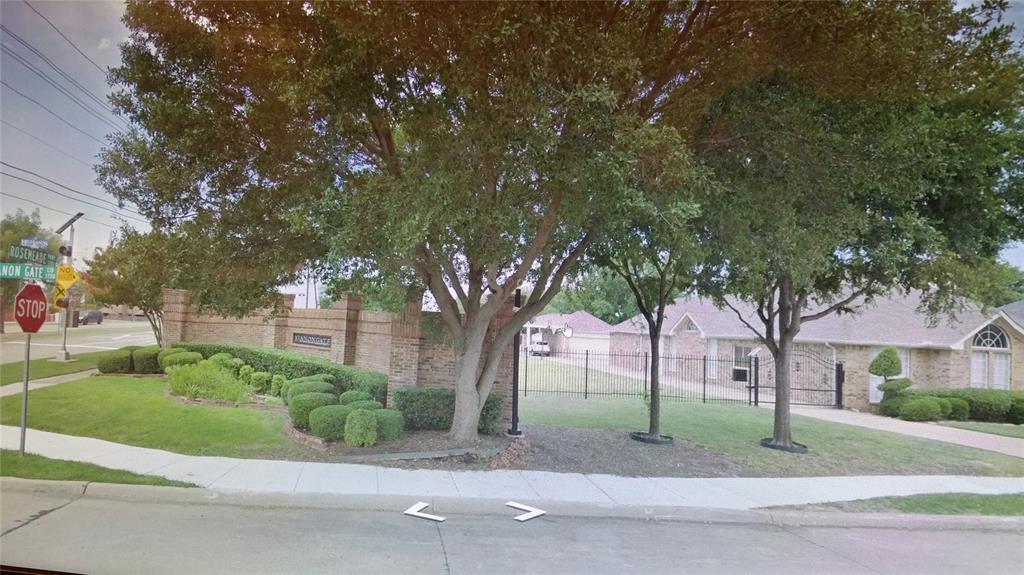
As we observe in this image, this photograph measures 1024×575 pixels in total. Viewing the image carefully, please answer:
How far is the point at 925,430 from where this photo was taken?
15.3m

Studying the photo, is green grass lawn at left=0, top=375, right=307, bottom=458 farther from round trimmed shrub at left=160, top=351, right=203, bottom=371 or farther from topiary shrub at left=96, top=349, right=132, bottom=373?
round trimmed shrub at left=160, top=351, right=203, bottom=371

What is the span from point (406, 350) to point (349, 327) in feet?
17.1

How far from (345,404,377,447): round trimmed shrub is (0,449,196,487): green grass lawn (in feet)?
7.99

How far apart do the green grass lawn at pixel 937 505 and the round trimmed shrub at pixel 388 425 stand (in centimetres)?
546

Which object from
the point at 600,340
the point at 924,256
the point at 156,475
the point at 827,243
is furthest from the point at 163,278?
the point at 600,340

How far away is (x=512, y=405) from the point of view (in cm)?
1070

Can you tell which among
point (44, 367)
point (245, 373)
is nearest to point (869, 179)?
point (44, 367)

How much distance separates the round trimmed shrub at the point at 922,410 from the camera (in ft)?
56.6

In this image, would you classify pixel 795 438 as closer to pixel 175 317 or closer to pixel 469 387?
pixel 469 387

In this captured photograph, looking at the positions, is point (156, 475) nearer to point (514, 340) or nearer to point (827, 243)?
point (514, 340)

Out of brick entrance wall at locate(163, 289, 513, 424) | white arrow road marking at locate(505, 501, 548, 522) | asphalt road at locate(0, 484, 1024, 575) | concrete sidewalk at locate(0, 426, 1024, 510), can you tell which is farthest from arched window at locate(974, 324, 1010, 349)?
white arrow road marking at locate(505, 501, 548, 522)

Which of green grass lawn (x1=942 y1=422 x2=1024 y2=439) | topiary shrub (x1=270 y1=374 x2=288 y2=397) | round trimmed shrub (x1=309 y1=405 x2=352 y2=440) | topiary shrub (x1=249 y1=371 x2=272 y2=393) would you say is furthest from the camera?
green grass lawn (x1=942 y1=422 x2=1024 y2=439)

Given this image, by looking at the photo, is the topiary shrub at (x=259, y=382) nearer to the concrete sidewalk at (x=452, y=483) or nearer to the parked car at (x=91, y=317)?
the concrete sidewalk at (x=452, y=483)

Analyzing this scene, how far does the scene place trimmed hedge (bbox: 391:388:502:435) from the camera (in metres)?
9.93
